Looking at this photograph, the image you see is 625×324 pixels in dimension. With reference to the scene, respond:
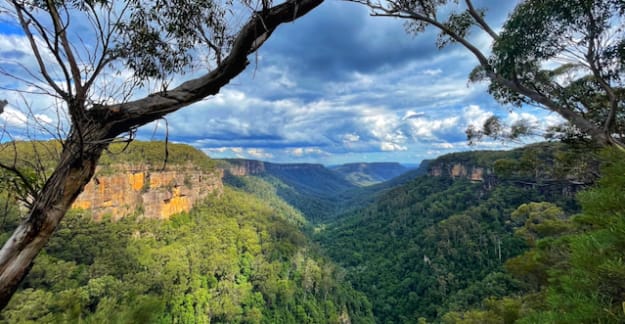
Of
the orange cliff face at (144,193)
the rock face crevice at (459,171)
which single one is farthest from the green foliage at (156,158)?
the rock face crevice at (459,171)

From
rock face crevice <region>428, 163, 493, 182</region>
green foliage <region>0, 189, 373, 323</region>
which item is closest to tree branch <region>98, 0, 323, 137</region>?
green foliage <region>0, 189, 373, 323</region>

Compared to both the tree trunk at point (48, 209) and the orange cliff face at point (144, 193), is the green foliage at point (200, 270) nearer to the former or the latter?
the orange cliff face at point (144, 193)

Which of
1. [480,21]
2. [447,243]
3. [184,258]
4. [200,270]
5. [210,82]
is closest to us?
[210,82]

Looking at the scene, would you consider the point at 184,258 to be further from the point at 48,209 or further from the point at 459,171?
the point at 459,171

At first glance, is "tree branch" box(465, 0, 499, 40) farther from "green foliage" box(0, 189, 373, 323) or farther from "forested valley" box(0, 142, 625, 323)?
"green foliage" box(0, 189, 373, 323)

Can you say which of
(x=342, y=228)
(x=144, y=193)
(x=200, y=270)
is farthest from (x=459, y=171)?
(x=144, y=193)

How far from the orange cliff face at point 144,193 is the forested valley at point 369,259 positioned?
50.2 inches

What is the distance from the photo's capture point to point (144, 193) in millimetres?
40031

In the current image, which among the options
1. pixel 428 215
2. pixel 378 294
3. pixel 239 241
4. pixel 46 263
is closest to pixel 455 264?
pixel 378 294

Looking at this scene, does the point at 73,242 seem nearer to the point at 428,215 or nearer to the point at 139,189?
the point at 139,189

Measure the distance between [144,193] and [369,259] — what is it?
128ft

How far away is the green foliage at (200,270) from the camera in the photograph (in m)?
19.2

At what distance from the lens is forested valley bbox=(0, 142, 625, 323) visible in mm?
4781

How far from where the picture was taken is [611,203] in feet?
7.00
